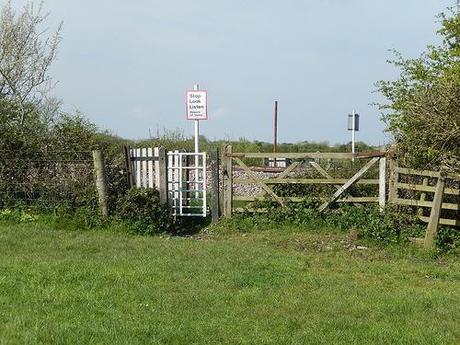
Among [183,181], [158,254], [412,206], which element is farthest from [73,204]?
[412,206]

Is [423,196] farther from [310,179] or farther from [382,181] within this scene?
[310,179]

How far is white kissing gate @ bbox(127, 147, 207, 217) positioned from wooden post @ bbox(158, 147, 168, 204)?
2.7 inches

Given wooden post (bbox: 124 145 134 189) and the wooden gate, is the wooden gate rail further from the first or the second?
wooden post (bbox: 124 145 134 189)

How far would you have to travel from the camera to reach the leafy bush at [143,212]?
13.6 meters

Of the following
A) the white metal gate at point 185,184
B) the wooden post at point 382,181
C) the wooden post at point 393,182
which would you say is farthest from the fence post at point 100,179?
the wooden post at point 393,182

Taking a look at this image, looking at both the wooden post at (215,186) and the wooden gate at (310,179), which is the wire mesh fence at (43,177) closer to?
the wooden post at (215,186)

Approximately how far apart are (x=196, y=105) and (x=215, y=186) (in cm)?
235

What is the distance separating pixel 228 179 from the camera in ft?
47.7

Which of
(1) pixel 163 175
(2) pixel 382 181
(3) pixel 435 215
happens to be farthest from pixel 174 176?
(3) pixel 435 215

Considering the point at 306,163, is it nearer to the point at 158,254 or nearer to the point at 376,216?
the point at 376,216

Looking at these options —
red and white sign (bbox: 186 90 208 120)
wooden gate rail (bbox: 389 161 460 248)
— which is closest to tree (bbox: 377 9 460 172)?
wooden gate rail (bbox: 389 161 460 248)

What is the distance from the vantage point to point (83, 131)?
16719 mm

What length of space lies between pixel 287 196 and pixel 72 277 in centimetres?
702

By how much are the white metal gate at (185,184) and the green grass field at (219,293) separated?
3.03m
